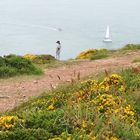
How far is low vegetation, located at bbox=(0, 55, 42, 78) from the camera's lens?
15094mm

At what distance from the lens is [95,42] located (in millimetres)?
51906

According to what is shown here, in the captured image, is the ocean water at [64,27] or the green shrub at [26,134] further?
the ocean water at [64,27]

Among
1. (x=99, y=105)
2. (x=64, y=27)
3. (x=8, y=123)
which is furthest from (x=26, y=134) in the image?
(x=64, y=27)

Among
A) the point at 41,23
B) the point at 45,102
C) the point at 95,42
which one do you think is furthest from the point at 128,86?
the point at 41,23

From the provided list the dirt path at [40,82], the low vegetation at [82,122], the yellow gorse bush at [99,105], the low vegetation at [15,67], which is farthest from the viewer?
the low vegetation at [15,67]

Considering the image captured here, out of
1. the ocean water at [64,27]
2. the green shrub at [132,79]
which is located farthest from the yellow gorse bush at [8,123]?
the ocean water at [64,27]

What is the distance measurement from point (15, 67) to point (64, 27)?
4579 centimetres

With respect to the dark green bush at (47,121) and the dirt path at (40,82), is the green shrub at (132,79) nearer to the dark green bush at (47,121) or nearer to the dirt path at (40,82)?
the dirt path at (40,82)

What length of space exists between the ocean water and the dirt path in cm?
2265

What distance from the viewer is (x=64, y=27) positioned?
61219 mm

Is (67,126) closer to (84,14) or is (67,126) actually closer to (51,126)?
(51,126)

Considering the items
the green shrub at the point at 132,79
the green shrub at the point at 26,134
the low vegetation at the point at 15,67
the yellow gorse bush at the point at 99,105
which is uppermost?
the low vegetation at the point at 15,67

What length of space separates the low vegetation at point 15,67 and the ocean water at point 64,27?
961 inches

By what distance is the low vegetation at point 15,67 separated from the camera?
1509 cm
